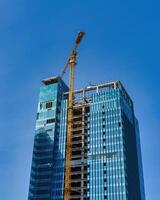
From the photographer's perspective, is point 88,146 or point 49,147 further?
point 49,147

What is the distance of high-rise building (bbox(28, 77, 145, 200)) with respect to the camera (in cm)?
13012

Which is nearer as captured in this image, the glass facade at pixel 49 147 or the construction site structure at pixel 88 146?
the construction site structure at pixel 88 146

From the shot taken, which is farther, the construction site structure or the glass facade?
the glass facade

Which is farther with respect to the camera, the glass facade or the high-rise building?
the glass facade

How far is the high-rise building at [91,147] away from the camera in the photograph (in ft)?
427

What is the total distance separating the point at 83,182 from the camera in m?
135

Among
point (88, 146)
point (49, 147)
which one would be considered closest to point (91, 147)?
point (88, 146)

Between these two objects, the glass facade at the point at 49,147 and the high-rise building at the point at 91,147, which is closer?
the high-rise building at the point at 91,147

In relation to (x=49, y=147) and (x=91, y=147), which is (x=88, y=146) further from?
(x=49, y=147)

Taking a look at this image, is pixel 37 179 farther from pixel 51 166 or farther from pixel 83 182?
pixel 83 182

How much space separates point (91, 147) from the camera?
456 feet

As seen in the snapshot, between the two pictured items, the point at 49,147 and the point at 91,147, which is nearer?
the point at 91,147

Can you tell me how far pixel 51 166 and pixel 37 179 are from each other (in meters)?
7.45

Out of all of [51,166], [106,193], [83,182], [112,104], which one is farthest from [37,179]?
[112,104]
